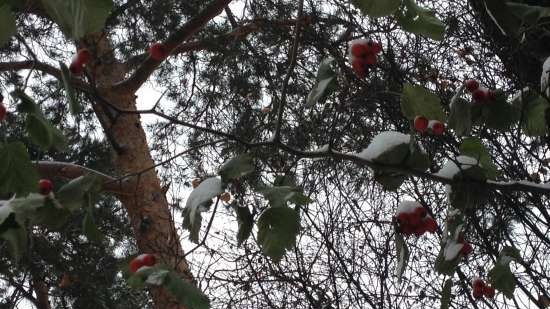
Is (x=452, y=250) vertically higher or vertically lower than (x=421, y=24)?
lower

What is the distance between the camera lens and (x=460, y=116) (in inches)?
70.6

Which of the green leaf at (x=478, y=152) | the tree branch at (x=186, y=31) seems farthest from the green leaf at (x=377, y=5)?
the tree branch at (x=186, y=31)

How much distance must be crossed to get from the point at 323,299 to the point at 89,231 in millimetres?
2431

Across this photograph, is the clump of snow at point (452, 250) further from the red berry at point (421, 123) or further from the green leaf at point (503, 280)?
the red berry at point (421, 123)

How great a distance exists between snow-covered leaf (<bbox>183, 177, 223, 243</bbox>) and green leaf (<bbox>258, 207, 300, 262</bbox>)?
0.13m

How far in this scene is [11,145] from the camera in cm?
133

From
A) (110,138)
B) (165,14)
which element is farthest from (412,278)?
(165,14)

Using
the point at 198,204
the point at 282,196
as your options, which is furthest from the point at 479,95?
the point at 198,204

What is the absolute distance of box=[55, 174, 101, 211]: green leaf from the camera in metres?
1.56

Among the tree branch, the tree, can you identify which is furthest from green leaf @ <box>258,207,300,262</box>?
the tree branch

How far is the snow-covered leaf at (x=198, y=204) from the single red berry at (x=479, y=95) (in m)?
0.85

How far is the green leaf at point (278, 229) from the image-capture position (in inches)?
55.3

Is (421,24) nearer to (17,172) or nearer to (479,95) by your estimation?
(479,95)

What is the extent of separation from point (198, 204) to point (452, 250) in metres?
0.84
